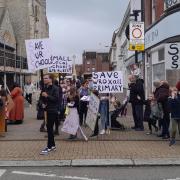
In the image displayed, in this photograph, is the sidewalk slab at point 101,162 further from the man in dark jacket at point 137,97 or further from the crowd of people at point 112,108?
the man in dark jacket at point 137,97

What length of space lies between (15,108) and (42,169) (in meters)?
8.85

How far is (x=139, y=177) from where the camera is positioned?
30.0 feet

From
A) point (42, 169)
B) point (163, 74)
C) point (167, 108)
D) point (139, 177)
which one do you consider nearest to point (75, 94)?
point (167, 108)

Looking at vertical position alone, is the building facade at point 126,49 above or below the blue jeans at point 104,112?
above

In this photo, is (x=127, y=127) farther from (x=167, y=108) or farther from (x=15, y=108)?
(x=15, y=108)

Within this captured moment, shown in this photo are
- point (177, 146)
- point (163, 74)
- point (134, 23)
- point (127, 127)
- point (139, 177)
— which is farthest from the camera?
point (163, 74)

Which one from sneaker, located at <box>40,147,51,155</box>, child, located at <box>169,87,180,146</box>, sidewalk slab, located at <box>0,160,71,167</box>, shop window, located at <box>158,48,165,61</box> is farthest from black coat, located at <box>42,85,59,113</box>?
shop window, located at <box>158,48,165,61</box>

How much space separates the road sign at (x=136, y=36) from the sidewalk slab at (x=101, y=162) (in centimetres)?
788

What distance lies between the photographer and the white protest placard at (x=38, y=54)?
522 inches

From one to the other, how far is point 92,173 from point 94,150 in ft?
7.84

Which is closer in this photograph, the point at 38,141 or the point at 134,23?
the point at 38,141

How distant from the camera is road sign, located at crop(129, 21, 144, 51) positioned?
704 inches

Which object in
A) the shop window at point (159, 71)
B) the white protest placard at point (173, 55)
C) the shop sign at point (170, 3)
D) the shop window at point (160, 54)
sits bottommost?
the shop window at point (159, 71)

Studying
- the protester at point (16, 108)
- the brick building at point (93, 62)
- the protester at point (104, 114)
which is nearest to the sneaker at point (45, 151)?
the protester at point (104, 114)
